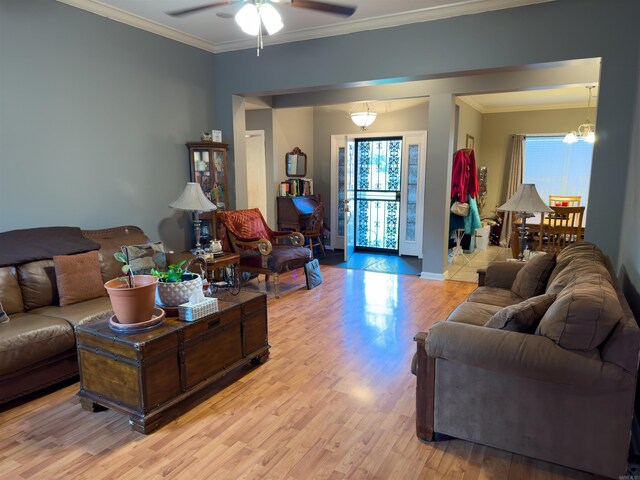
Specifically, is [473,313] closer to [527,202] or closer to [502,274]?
[502,274]

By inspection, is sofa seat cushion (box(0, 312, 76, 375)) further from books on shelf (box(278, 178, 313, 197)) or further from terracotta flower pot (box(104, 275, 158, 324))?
books on shelf (box(278, 178, 313, 197))

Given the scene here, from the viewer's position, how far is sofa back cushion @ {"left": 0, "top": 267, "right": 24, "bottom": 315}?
9.58 ft

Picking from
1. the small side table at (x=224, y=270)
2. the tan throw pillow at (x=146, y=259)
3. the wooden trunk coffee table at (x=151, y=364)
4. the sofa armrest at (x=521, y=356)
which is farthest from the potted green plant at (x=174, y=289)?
the sofa armrest at (x=521, y=356)

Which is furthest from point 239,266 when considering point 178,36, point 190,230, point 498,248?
point 498,248

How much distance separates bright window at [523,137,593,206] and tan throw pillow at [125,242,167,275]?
25.5ft

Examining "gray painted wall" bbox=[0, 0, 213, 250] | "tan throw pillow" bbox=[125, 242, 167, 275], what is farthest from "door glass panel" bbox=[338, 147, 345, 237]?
"tan throw pillow" bbox=[125, 242, 167, 275]

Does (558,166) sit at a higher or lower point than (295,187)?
higher

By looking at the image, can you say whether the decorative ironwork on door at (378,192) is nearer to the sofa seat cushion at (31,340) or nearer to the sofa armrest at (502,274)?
the sofa armrest at (502,274)

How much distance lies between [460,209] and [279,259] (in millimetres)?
3590

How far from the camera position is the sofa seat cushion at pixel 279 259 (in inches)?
194

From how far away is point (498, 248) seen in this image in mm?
8531

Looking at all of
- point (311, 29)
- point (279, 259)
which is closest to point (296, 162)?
point (279, 259)

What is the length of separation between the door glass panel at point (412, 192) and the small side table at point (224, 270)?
358 centimetres

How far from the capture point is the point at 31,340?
2.58 m
